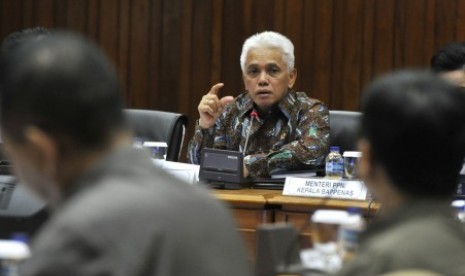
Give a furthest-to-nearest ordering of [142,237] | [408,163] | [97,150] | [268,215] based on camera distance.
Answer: [268,215]
[408,163]
[97,150]
[142,237]

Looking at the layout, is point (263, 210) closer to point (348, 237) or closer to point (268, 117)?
point (268, 117)

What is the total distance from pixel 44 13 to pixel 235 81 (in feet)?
5.19

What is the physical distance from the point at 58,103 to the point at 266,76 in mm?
3684

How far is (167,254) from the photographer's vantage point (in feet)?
5.45

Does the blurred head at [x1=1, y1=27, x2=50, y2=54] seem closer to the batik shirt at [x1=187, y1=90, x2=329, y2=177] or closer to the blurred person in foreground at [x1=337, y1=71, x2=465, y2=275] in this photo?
the batik shirt at [x1=187, y1=90, x2=329, y2=177]

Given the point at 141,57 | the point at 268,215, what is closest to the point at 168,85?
the point at 141,57

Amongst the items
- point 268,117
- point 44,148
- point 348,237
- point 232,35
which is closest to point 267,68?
point 268,117

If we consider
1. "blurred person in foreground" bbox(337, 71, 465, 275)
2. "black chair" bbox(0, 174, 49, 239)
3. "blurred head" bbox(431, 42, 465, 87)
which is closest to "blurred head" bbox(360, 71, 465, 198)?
"blurred person in foreground" bbox(337, 71, 465, 275)

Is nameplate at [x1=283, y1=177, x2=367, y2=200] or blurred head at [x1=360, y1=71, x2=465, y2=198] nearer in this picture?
blurred head at [x1=360, y1=71, x2=465, y2=198]

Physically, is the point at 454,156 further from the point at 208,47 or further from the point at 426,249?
the point at 208,47

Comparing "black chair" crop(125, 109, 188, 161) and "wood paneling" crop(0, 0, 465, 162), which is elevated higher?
"wood paneling" crop(0, 0, 465, 162)

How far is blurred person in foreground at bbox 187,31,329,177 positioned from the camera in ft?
16.8

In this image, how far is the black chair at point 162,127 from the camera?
544 cm

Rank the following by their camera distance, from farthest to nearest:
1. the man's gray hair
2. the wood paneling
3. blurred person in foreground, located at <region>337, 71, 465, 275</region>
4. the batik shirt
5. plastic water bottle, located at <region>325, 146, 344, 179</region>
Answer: the wood paneling < the man's gray hair < the batik shirt < plastic water bottle, located at <region>325, 146, 344, 179</region> < blurred person in foreground, located at <region>337, 71, 465, 275</region>
